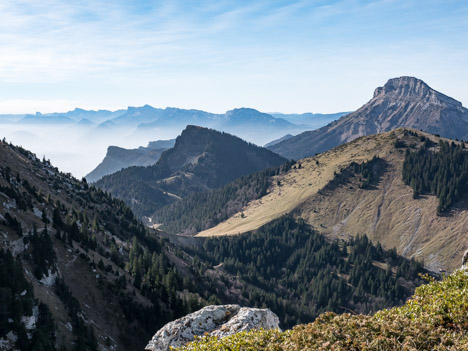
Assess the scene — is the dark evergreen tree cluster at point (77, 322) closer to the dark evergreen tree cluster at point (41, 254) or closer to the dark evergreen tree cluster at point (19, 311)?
the dark evergreen tree cluster at point (41, 254)

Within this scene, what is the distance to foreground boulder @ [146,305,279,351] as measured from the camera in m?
43.4

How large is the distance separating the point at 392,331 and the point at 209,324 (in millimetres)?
28459

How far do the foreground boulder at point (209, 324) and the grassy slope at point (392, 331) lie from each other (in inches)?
641

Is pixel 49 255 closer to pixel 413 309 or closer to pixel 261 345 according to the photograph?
→ pixel 261 345

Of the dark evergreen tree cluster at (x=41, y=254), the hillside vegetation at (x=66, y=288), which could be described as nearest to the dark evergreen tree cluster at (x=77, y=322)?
the hillside vegetation at (x=66, y=288)

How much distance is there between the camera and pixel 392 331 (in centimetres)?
2262

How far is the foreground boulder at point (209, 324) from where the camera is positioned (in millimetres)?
43406

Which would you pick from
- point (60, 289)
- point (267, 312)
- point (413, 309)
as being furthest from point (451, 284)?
point (60, 289)

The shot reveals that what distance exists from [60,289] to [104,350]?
48.8 feet

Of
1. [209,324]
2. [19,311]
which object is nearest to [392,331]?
[209,324]

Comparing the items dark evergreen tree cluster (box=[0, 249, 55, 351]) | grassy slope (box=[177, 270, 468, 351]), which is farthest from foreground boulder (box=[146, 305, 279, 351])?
dark evergreen tree cluster (box=[0, 249, 55, 351])

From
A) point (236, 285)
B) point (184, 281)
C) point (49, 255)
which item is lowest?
point (236, 285)

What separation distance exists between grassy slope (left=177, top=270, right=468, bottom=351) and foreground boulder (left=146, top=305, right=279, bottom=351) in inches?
641

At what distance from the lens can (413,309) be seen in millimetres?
26078
